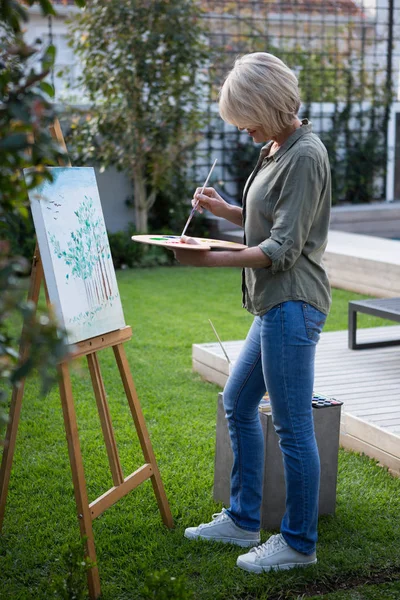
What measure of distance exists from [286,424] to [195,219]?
7.77 m

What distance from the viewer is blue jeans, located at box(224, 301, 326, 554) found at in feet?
8.57

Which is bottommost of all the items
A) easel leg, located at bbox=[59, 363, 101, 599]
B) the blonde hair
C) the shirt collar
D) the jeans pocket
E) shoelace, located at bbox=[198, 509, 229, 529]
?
shoelace, located at bbox=[198, 509, 229, 529]

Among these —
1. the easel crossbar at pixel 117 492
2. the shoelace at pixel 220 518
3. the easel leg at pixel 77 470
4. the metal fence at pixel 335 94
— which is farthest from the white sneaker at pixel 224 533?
the metal fence at pixel 335 94

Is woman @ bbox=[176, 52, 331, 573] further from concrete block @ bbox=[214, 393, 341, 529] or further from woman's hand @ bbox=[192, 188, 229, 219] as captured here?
concrete block @ bbox=[214, 393, 341, 529]

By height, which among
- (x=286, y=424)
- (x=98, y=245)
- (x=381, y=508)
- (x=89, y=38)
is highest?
(x=89, y=38)

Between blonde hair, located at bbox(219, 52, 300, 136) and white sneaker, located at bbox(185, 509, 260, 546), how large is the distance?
54.4 inches

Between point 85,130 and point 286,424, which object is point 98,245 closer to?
point 286,424

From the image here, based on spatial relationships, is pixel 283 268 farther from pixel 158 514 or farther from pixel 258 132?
pixel 158 514

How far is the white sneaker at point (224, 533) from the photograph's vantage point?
2992mm

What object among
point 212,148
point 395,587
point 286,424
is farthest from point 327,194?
point 212,148

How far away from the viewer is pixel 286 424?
2.67 meters

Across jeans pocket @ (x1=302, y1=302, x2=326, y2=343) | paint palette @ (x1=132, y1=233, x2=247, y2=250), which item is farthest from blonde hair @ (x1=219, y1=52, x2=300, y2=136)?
jeans pocket @ (x1=302, y1=302, x2=326, y2=343)

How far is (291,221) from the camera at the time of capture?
250cm

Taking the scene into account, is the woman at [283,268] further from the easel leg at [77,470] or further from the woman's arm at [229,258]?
the easel leg at [77,470]
